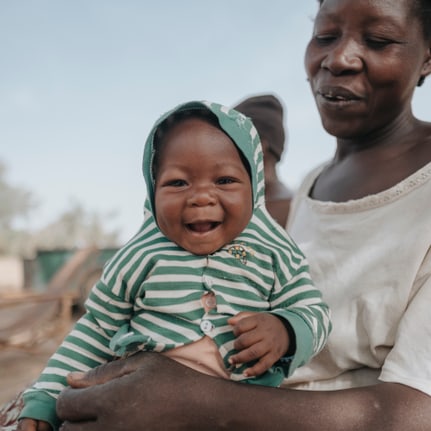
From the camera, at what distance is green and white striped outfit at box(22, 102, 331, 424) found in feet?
4.57

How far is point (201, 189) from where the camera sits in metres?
1.38

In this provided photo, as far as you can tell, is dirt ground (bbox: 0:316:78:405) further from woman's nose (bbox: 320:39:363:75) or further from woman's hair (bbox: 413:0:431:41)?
woman's hair (bbox: 413:0:431:41)

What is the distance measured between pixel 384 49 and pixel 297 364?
3.55ft

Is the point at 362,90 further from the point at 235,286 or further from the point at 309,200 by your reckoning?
the point at 235,286

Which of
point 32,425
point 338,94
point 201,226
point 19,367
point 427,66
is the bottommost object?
point 19,367

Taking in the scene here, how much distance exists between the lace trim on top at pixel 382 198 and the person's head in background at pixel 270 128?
4.19 feet

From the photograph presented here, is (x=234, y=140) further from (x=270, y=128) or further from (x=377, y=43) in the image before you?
(x=270, y=128)

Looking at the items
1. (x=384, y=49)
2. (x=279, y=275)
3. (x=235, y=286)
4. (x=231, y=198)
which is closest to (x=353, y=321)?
(x=279, y=275)

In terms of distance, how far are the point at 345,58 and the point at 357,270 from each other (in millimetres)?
713

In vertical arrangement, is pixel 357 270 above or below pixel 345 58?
below

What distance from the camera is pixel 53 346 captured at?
905 centimetres

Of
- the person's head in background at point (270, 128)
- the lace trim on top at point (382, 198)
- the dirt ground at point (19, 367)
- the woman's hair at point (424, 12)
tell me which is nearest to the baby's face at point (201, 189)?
the lace trim on top at point (382, 198)

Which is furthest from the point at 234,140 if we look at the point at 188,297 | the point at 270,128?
the point at 270,128

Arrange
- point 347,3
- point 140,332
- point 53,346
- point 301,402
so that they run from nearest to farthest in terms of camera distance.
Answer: point 301,402, point 140,332, point 347,3, point 53,346
